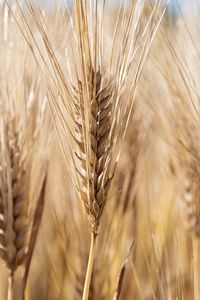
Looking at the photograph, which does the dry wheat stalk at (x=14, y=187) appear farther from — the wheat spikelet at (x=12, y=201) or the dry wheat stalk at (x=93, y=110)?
the dry wheat stalk at (x=93, y=110)

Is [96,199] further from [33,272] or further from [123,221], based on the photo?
[33,272]

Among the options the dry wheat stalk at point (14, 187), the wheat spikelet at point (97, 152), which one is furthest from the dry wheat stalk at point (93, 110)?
the dry wheat stalk at point (14, 187)

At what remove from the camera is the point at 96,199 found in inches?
21.8

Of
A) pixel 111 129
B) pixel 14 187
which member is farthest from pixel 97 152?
pixel 14 187

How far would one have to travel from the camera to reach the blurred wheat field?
580 mm

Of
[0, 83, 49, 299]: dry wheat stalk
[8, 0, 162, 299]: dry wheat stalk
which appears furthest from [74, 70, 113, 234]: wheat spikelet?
→ [0, 83, 49, 299]: dry wheat stalk

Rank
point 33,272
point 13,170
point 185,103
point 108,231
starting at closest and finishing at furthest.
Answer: point 13,170 → point 185,103 → point 108,231 → point 33,272

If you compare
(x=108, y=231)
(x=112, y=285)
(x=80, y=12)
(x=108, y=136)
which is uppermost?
(x=80, y=12)

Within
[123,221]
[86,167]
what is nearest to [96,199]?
[86,167]

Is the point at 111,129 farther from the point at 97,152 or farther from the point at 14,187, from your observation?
the point at 14,187

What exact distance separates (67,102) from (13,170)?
0.17 m

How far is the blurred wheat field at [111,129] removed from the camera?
1.90 feet

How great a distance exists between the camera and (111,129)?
1.83ft

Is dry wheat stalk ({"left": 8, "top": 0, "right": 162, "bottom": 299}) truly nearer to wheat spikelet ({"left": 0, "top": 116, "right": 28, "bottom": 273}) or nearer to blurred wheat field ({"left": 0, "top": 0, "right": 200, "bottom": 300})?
blurred wheat field ({"left": 0, "top": 0, "right": 200, "bottom": 300})
